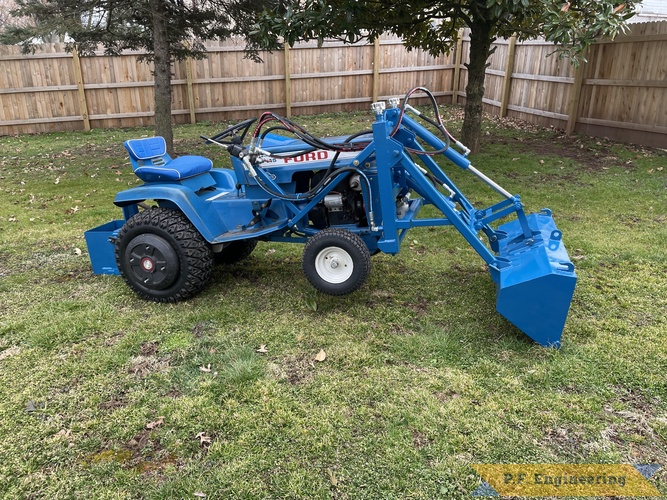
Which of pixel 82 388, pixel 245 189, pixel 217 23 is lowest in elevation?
pixel 82 388

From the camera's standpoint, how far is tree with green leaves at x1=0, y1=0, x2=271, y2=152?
776 cm

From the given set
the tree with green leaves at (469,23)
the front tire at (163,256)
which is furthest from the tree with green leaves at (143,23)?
the front tire at (163,256)

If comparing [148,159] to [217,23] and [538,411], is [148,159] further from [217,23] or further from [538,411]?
[217,23]

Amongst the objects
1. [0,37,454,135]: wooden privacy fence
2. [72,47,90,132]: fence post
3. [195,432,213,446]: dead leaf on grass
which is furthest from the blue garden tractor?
[72,47,90,132]: fence post

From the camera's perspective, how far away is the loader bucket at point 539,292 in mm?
3248

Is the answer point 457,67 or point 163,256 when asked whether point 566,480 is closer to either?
point 163,256

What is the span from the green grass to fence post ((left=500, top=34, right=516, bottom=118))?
Result: 25.6 ft

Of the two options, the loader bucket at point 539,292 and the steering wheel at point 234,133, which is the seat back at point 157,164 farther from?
the loader bucket at point 539,292

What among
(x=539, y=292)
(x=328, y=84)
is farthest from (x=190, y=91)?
(x=539, y=292)

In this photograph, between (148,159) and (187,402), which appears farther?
(148,159)

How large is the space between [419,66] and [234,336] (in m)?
12.9

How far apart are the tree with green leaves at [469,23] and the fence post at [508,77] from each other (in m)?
3.73

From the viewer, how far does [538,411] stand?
2.89 metres

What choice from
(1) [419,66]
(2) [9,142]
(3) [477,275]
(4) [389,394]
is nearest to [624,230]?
(3) [477,275]
